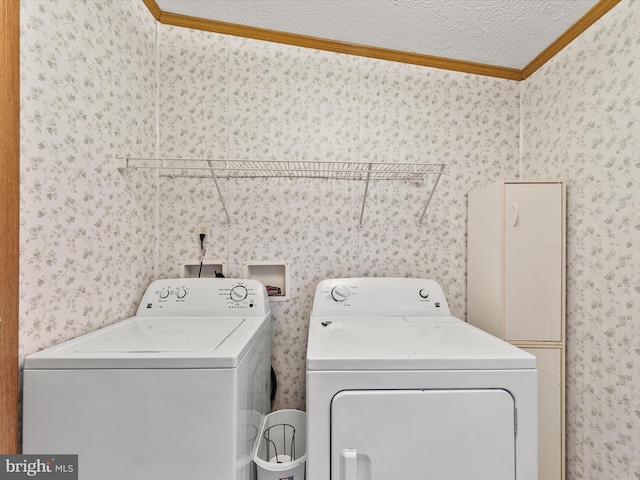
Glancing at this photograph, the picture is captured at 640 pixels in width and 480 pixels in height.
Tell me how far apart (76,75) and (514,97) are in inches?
97.2

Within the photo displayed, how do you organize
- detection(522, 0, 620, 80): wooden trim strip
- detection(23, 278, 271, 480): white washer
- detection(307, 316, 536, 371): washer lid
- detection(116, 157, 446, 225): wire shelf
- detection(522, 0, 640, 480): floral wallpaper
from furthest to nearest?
detection(116, 157, 446, 225): wire shelf
detection(522, 0, 620, 80): wooden trim strip
detection(522, 0, 640, 480): floral wallpaper
detection(307, 316, 536, 371): washer lid
detection(23, 278, 271, 480): white washer

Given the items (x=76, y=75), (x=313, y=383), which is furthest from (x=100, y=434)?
(x=76, y=75)

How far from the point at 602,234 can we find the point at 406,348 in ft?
3.90

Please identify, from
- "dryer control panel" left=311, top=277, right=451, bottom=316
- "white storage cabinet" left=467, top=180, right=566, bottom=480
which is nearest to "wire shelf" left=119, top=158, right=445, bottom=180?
"white storage cabinet" left=467, top=180, right=566, bottom=480

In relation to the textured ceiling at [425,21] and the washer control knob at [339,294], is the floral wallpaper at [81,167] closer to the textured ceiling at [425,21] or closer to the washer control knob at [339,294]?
the textured ceiling at [425,21]

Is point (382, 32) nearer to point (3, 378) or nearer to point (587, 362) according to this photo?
Answer: point (587, 362)

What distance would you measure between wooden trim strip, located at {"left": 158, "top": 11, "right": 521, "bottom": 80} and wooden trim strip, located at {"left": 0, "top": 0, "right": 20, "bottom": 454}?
1.11 metres

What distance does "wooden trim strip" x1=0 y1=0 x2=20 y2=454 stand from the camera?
0.87m

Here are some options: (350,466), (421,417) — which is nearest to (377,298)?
(421,417)

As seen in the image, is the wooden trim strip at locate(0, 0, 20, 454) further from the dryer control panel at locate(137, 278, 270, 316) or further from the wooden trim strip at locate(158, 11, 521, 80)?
the wooden trim strip at locate(158, 11, 521, 80)

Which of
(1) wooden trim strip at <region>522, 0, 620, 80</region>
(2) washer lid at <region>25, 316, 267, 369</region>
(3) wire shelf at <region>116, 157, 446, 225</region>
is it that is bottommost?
(2) washer lid at <region>25, 316, 267, 369</region>

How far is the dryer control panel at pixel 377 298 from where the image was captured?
167 centimetres

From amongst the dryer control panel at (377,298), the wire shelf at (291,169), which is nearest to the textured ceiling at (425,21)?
the wire shelf at (291,169)

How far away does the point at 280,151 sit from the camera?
6.22 ft
